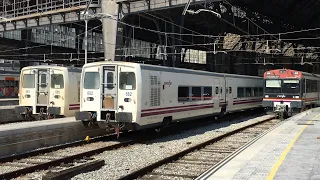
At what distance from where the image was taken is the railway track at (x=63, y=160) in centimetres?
868

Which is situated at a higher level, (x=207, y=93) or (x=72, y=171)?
(x=207, y=93)

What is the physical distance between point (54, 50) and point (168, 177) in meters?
50.0

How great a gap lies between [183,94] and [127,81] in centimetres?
405

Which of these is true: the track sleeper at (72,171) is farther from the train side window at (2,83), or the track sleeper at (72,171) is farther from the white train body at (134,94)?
the train side window at (2,83)

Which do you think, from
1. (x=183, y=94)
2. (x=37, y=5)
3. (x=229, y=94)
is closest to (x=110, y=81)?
(x=183, y=94)

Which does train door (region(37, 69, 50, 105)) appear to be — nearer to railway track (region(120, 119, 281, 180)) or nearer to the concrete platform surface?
the concrete platform surface

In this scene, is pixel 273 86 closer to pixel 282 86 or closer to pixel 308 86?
pixel 282 86

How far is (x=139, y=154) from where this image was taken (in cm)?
1164

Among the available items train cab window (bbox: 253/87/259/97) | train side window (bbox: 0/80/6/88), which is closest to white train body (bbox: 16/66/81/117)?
train cab window (bbox: 253/87/259/97)

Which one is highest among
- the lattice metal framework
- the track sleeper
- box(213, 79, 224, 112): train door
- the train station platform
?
the lattice metal framework

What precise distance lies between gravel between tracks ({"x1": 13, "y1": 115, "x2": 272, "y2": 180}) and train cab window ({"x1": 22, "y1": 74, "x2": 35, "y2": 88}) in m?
7.50

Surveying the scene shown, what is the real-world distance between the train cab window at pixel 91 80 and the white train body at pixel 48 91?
361cm

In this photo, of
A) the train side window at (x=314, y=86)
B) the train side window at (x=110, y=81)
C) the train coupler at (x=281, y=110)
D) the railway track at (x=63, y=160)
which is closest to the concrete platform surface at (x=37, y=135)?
the railway track at (x=63, y=160)

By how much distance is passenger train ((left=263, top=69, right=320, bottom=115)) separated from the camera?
24.2 m
